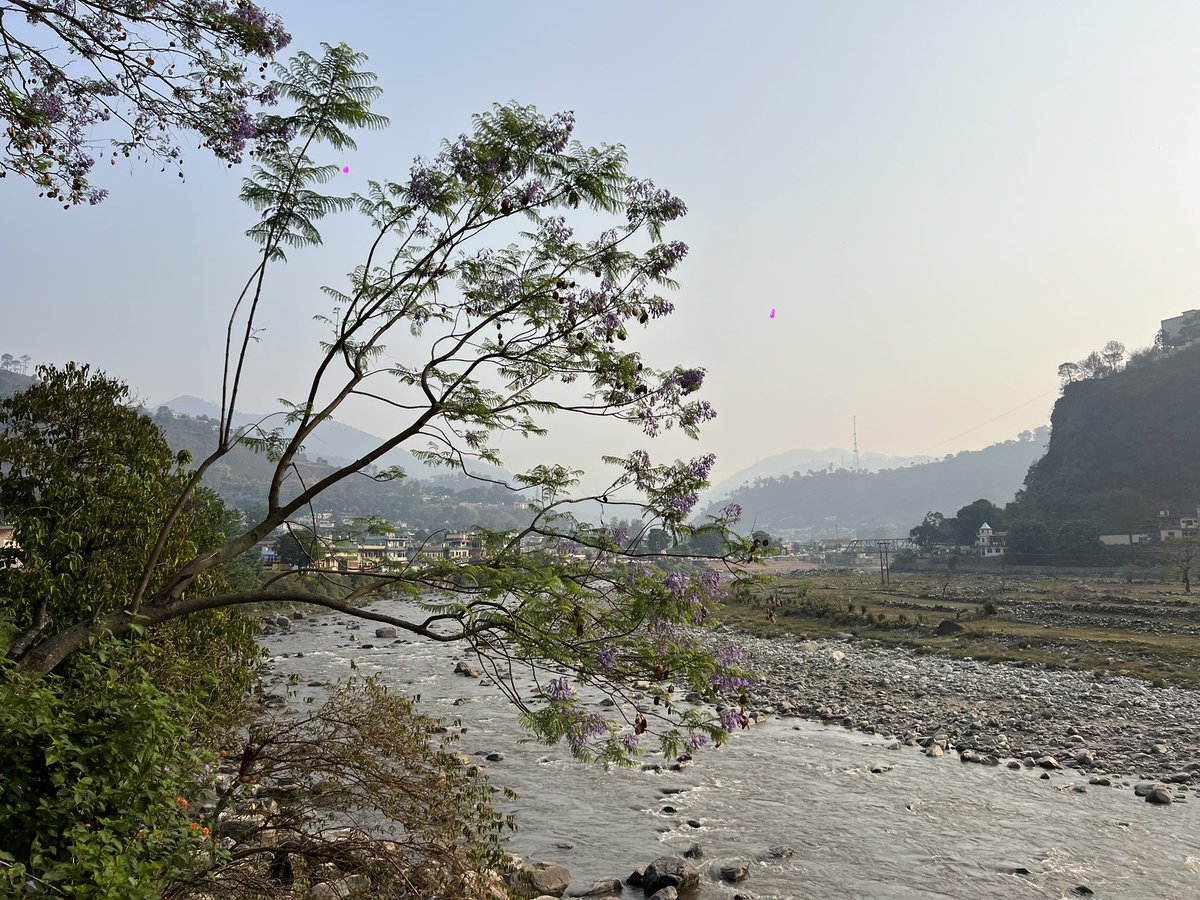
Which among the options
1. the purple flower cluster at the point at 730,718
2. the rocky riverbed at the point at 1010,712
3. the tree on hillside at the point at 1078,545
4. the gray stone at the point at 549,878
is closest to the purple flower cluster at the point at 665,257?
the purple flower cluster at the point at 730,718

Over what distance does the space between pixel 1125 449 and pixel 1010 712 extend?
87325 millimetres

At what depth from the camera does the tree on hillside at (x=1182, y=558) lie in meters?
50.9

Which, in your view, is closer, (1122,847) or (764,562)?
(764,562)

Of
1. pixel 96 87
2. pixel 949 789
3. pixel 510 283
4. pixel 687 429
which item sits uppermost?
pixel 96 87

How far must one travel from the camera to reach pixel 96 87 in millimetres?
6531

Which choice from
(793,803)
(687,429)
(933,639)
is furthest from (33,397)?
(933,639)

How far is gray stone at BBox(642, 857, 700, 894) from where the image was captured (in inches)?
384

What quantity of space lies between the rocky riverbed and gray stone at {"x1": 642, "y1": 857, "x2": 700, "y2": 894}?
27.1ft

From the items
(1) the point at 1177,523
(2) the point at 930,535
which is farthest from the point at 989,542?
(1) the point at 1177,523

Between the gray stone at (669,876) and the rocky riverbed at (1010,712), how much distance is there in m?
8.27

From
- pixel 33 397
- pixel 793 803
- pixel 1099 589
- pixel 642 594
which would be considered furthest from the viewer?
pixel 1099 589

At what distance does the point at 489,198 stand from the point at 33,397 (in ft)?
18.8

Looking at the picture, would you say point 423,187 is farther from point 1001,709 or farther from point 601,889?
point 1001,709

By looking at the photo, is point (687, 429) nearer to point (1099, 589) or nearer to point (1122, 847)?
point (1122, 847)
